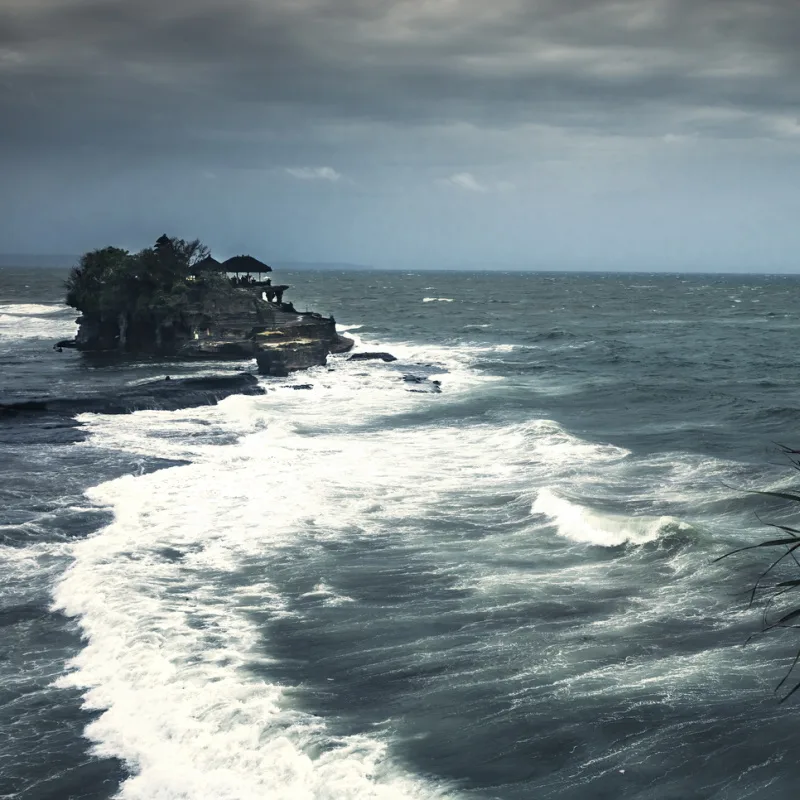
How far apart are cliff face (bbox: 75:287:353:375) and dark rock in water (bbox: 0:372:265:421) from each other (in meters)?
8.87

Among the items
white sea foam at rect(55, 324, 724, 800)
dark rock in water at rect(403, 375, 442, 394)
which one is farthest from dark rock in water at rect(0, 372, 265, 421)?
dark rock in water at rect(403, 375, 442, 394)

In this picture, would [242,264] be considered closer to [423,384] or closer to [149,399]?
[423,384]

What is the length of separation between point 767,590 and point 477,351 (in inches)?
2190

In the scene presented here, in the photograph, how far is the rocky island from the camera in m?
63.4

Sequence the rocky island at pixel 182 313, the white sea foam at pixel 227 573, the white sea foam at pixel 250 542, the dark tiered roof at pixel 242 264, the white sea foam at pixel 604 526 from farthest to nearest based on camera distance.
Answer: the dark tiered roof at pixel 242 264 → the rocky island at pixel 182 313 → the white sea foam at pixel 604 526 → the white sea foam at pixel 250 542 → the white sea foam at pixel 227 573

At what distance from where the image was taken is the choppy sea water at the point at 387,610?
45.8 ft

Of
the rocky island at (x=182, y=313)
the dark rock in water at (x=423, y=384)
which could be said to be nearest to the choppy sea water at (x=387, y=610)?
the dark rock in water at (x=423, y=384)

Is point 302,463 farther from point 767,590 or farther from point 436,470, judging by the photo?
point 767,590

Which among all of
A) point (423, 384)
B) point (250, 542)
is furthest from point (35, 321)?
point (250, 542)

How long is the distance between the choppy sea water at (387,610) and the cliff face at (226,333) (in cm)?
1824

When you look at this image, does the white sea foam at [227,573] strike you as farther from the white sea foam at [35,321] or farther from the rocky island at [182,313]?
the white sea foam at [35,321]

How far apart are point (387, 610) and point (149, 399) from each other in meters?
27.4

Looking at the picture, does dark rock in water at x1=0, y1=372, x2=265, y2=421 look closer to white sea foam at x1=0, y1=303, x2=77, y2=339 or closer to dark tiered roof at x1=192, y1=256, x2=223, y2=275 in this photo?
dark tiered roof at x1=192, y1=256, x2=223, y2=275

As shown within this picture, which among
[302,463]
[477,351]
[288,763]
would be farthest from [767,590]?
[477,351]
